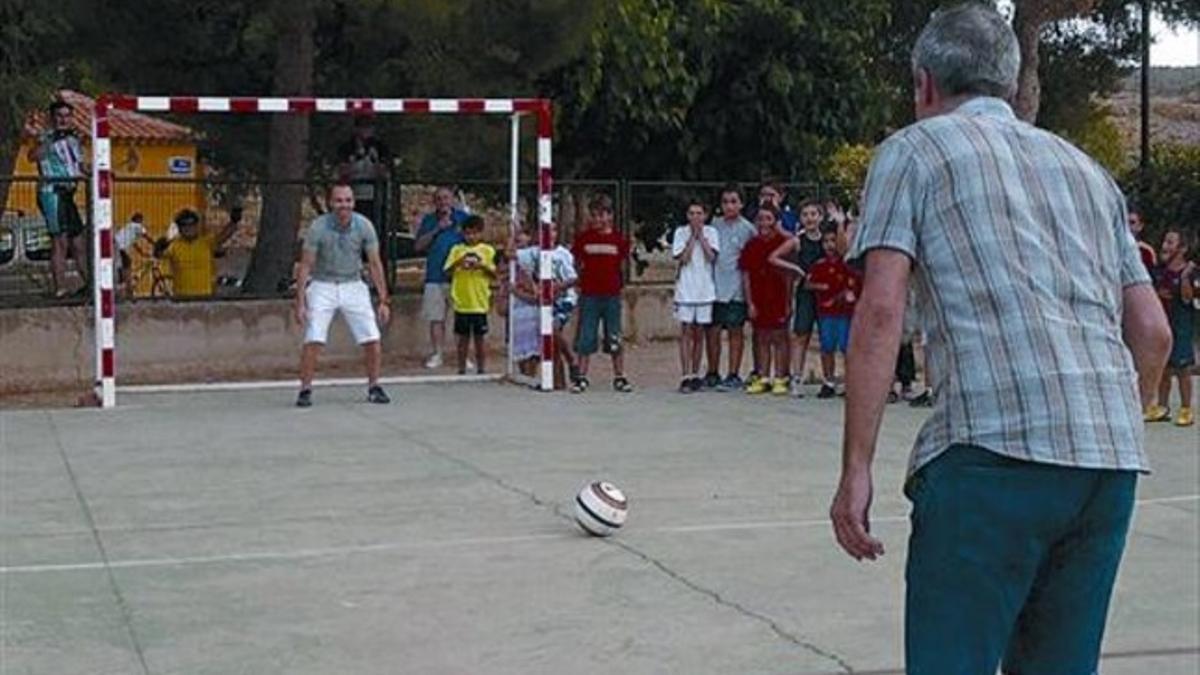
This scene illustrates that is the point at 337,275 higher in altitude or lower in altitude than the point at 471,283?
higher

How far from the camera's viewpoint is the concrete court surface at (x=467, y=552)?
741 cm

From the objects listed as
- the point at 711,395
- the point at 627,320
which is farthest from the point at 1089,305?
the point at 627,320

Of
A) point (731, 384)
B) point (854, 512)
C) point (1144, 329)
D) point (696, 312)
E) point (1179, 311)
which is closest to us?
point (854, 512)

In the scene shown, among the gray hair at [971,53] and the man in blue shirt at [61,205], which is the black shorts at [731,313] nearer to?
the man in blue shirt at [61,205]

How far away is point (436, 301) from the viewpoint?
64.5 ft

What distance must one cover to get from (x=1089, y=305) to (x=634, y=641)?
146 inches

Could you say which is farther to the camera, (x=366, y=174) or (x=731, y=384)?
(x=366, y=174)

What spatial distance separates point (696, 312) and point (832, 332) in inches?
57.7

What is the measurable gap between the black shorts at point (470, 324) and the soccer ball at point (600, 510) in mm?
8913

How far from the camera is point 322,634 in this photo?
7.64m

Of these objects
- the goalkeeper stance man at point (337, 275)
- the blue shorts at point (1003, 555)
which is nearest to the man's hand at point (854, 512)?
the blue shorts at point (1003, 555)

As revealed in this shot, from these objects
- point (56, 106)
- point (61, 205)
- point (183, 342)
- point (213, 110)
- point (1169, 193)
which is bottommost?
point (183, 342)

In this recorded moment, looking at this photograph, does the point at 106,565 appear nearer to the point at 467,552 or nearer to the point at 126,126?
the point at 467,552

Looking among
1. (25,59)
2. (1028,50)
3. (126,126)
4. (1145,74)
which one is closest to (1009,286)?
(25,59)
